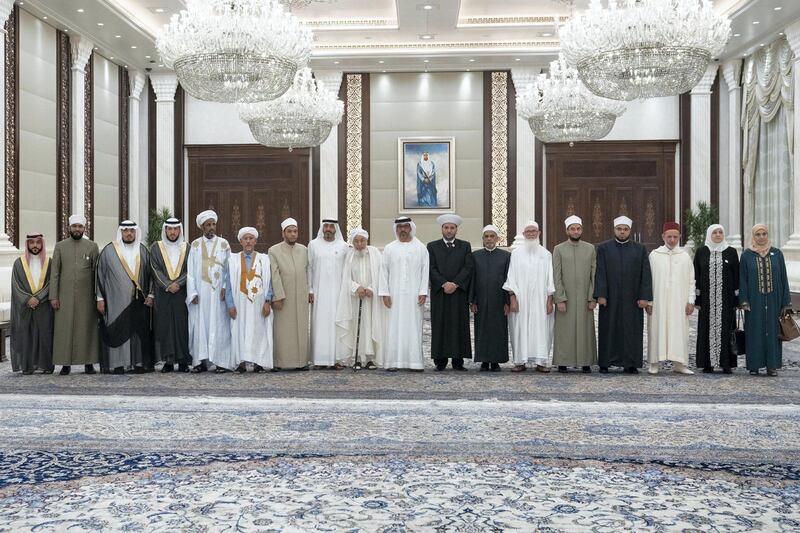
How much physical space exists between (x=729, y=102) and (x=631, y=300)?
7.97 metres

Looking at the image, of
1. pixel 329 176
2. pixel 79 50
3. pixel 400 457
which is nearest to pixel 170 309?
pixel 400 457

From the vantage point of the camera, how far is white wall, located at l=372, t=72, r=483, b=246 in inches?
530

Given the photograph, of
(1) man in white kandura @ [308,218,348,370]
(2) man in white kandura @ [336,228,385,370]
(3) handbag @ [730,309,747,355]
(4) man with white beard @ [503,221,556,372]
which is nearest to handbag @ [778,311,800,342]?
(3) handbag @ [730,309,747,355]

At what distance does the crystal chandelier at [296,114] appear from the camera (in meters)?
10.4

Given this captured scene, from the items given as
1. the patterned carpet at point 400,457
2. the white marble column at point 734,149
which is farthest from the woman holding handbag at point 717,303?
the white marble column at point 734,149

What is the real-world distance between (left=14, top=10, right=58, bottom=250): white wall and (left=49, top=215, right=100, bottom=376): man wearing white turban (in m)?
4.17

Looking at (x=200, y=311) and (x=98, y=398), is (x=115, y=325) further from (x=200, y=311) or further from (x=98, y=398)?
(x=98, y=398)

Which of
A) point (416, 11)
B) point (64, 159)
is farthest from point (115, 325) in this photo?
point (416, 11)

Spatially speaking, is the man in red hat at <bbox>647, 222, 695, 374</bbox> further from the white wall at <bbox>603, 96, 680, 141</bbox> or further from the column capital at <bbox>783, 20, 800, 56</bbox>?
the white wall at <bbox>603, 96, 680, 141</bbox>

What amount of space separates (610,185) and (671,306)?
7.45m

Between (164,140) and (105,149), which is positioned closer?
(105,149)

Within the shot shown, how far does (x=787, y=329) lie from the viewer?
6.01m

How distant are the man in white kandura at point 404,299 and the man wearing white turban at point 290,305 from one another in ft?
2.07

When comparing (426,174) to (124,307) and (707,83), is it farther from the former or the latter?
(124,307)
